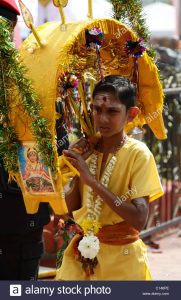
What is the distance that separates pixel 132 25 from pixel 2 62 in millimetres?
1041

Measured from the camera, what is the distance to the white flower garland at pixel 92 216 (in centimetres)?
345

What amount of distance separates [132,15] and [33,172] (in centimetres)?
118

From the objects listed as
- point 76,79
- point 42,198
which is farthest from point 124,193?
point 76,79

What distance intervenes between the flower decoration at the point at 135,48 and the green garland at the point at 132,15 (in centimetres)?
20

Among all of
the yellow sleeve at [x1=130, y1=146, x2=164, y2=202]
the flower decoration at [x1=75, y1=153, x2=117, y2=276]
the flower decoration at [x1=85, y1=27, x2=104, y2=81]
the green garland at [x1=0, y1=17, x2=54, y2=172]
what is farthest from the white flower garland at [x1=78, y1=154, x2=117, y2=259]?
the flower decoration at [x1=85, y1=27, x2=104, y2=81]

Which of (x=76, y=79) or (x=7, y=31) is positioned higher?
(x=7, y=31)

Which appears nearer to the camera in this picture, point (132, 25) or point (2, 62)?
point (2, 62)

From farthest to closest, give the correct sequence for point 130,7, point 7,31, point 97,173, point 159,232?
point 159,232, point 130,7, point 97,173, point 7,31

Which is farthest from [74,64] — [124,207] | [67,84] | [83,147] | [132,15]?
[124,207]

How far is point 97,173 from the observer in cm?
357

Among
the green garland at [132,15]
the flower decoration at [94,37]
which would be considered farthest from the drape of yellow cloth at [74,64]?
the green garland at [132,15]

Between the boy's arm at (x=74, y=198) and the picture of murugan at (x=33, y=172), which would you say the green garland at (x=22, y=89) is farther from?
the boy's arm at (x=74, y=198)
